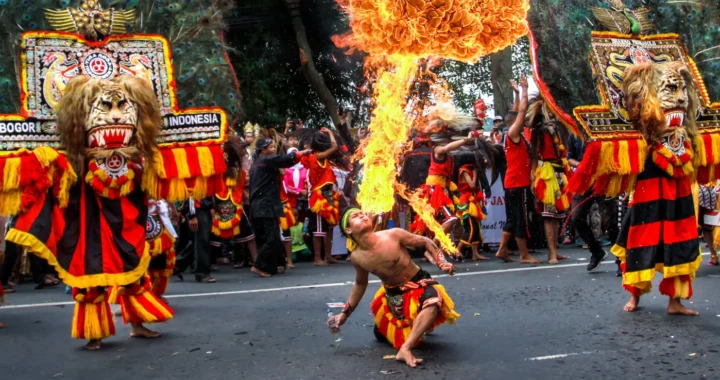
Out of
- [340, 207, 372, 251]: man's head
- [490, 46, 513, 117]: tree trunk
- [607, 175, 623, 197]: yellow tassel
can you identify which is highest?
[490, 46, 513, 117]: tree trunk

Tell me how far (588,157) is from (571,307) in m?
1.36

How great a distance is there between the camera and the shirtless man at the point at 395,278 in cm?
560

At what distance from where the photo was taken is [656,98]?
21.6 feet

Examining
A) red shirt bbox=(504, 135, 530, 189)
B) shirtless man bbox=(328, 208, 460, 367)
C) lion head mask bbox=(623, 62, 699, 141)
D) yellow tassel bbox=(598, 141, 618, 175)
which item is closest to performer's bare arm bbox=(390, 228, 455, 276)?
shirtless man bbox=(328, 208, 460, 367)

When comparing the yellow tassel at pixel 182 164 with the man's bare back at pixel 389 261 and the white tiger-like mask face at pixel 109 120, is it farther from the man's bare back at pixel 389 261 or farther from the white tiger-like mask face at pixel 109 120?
the man's bare back at pixel 389 261

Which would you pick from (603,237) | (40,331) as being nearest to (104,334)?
(40,331)

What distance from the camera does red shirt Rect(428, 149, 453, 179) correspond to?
1113cm

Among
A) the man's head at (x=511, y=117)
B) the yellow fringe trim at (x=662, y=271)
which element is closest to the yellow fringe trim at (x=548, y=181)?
the man's head at (x=511, y=117)

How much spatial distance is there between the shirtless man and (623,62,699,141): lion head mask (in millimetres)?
2093

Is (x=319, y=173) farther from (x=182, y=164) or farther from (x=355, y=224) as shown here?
(x=355, y=224)

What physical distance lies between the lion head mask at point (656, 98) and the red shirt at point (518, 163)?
13.4 feet

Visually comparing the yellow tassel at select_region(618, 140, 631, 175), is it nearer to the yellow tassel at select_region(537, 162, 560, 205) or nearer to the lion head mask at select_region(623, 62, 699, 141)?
the lion head mask at select_region(623, 62, 699, 141)

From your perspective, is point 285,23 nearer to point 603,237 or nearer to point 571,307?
point 603,237

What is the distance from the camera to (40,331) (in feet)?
23.0
